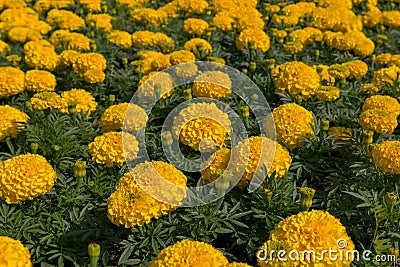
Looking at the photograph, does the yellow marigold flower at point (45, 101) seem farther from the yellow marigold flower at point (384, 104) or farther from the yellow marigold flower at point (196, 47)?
the yellow marigold flower at point (384, 104)

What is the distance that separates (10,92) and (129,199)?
2048 millimetres

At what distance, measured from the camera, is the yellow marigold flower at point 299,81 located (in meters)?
3.61

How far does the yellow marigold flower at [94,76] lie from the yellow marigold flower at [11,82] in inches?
19.8

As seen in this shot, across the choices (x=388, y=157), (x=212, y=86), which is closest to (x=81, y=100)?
(x=212, y=86)

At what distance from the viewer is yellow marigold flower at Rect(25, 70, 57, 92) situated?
403 cm

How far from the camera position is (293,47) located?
4.51 meters

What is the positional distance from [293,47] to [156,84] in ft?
4.83

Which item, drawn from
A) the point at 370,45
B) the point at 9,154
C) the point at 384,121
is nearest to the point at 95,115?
the point at 9,154

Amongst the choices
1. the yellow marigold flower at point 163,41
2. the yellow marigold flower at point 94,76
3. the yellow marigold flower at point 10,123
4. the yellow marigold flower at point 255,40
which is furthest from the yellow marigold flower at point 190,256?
the yellow marigold flower at point 163,41

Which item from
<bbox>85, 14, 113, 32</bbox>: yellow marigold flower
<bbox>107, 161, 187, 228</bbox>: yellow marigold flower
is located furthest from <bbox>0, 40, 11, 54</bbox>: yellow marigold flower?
<bbox>107, 161, 187, 228</bbox>: yellow marigold flower

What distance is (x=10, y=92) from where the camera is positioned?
3990 mm

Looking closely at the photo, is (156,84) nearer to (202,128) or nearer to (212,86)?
(212,86)

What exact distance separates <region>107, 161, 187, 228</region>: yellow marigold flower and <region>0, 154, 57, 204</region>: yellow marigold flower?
0.46 metres

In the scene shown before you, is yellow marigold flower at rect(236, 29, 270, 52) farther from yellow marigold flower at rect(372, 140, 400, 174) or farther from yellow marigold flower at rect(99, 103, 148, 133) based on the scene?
yellow marigold flower at rect(372, 140, 400, 174)
